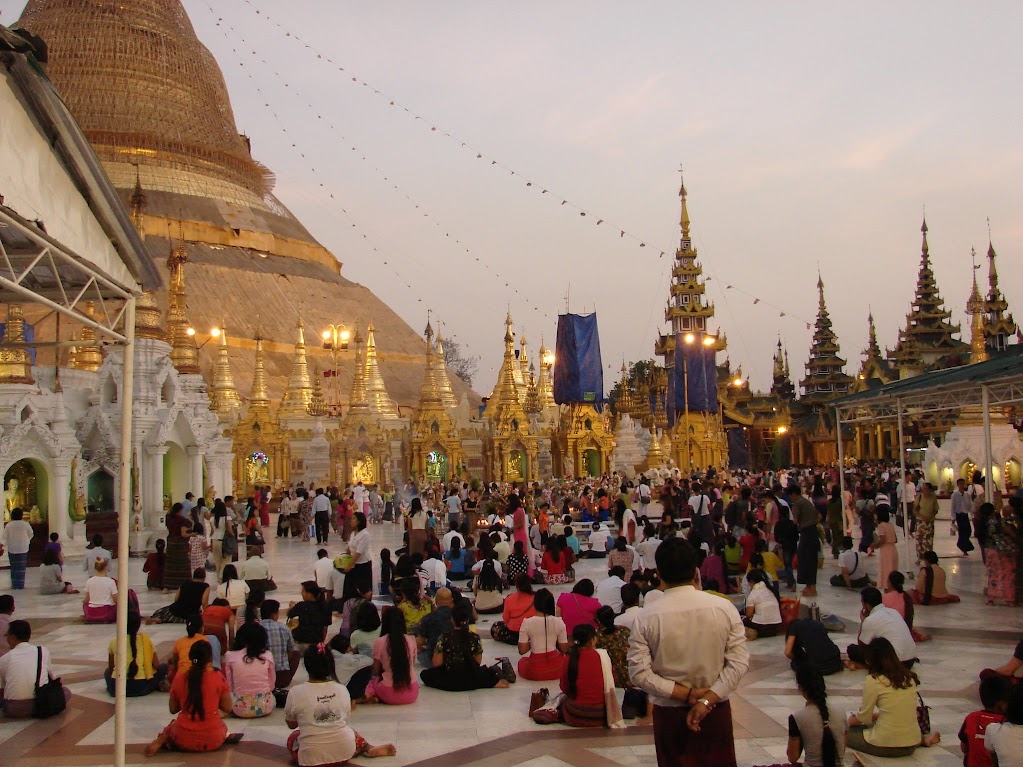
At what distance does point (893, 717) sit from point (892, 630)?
1.30 meters

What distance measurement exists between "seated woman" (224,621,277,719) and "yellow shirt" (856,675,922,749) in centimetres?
403

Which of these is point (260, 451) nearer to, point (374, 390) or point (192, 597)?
point (374, 390)

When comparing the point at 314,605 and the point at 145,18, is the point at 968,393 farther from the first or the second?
the point at 145,18

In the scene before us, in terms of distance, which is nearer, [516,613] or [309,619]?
[309,619]

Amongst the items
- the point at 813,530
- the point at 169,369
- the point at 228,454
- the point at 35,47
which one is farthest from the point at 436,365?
the point at 35,47

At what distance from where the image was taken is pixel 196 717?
632 cm

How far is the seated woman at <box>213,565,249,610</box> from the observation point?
886 cm

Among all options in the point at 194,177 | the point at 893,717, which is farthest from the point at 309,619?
the point at 194,177

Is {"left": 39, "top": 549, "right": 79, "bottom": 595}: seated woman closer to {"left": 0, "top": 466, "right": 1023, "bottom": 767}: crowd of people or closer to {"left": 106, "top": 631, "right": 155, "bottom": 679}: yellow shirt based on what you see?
{"left": 0, "top": 466, "right": 1023, "bottom": 767}: crowd of people

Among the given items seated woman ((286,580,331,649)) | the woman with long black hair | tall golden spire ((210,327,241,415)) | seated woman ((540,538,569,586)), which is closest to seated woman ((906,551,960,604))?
seated woman ((540,538,569,586))

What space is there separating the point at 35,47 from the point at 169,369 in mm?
14870

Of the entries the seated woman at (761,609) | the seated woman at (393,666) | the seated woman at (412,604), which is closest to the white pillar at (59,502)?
the seated woman at (412,604)

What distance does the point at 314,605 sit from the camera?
27.2ft

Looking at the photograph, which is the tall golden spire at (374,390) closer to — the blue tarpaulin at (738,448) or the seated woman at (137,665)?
the blue tarpaulin at (738,448)
